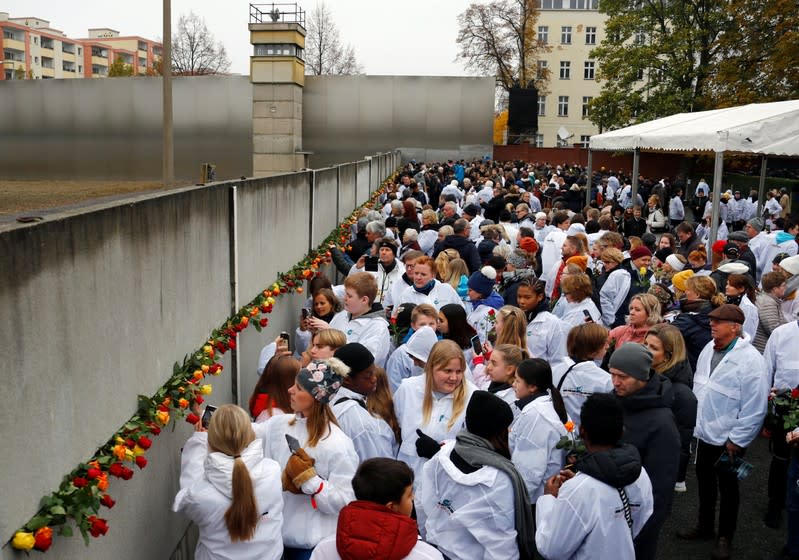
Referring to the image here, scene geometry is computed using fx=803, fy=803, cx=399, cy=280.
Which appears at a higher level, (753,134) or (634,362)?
(753,134)

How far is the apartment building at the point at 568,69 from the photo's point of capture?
79.8 meters

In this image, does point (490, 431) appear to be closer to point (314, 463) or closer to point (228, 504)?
point (314, 463)

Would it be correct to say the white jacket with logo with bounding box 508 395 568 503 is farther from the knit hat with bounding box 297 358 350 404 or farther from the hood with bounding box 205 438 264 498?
the hood with bounding box 205 438 264 498

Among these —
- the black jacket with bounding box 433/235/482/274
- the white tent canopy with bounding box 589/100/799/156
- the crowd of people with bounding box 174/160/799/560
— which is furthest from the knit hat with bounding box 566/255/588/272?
the white tent canopy with bounding box 589/100/799/156

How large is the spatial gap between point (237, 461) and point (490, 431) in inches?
49.4

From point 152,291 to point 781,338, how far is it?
516 centimetres

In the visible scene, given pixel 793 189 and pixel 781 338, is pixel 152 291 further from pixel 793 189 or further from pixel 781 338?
pixel 793 189

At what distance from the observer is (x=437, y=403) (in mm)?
4996

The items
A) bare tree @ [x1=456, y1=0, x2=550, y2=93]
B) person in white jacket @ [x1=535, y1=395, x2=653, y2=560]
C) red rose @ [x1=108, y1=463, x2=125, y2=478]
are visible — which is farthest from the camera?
bare tree @ [x1=456, y1=0, x2=550, y2=93]

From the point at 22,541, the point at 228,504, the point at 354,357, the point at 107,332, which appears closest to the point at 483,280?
the point at 354,357

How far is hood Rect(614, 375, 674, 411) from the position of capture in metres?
4.96

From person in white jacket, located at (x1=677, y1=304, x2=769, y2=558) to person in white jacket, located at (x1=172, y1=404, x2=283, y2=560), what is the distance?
3.67 meters

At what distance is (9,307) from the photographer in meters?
2.99

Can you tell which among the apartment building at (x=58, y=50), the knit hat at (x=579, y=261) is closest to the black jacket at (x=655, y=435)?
the knit hat at (x=579, y=261)
